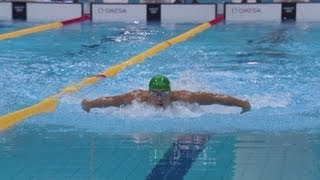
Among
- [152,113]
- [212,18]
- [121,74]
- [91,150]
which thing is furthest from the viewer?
[212,18]

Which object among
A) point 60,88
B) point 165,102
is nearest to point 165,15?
point 60,88

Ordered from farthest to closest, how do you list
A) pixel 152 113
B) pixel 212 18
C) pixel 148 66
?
pixel 212 18 < pixel 148 66 < pixel 152 113

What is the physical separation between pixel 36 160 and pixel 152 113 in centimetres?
183

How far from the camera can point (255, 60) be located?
12.2 metres

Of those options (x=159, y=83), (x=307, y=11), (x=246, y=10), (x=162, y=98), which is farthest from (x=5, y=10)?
(x=159, y=83)

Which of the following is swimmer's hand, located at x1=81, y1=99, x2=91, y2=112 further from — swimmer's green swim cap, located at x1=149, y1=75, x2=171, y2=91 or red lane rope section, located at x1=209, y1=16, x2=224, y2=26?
red lane rope section, located at x1=209, y1=16, x2=224, y2=26

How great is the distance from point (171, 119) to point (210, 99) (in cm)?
43

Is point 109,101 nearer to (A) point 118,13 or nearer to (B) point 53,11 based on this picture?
(A) point 118,13

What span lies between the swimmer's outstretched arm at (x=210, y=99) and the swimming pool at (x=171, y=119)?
0.09 metres

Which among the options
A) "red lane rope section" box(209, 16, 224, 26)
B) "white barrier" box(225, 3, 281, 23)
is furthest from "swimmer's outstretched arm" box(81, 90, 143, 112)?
"white barrier" box(225, 3, 281, 23)

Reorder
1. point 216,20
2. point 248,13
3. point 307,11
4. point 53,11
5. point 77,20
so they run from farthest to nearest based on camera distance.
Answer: point 53,11 < point 307,11 < point 248,13 < point 77,20 < point 216,20

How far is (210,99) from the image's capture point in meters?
7.66

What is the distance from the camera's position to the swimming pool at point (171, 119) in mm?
5777

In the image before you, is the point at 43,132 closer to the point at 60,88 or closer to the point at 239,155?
the point at 239,155
